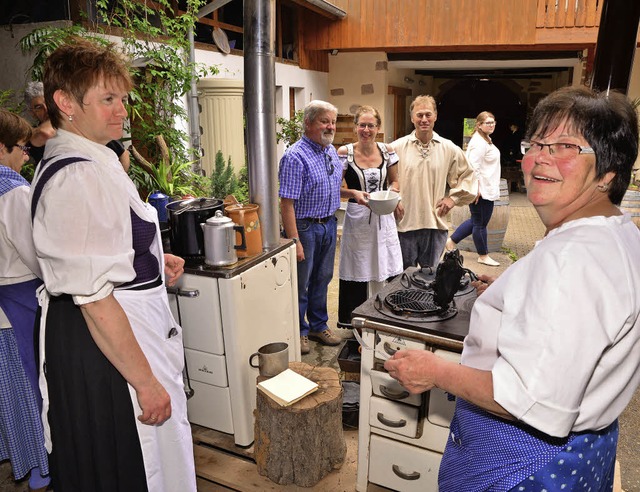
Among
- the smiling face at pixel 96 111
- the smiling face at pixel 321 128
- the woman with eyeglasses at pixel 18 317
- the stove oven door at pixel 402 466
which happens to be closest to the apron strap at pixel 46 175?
the smiling face at pixel 96 111

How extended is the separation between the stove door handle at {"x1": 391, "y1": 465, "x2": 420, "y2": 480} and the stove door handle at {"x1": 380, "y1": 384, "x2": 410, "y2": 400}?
0.33 metres

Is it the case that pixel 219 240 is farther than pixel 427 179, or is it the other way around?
pixel 427 179

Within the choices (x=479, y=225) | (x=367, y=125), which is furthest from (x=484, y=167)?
(x=367, y=125)

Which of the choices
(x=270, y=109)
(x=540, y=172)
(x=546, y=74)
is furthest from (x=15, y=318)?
(x=546, y=74)

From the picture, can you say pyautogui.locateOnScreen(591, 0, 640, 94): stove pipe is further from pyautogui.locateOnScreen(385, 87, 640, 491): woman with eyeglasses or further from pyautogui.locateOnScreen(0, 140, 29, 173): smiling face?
pyautogui.locateOnScreen(0, 140, 29, 173): smiling face

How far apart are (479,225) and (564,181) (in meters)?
4.89

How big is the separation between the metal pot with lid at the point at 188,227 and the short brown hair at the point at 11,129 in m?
0.73

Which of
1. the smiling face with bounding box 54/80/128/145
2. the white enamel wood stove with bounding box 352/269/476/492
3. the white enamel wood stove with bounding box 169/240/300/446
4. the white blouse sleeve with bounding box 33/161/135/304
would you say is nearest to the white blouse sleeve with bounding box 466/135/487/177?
the white enamel wood stove with bounding box 169/240/300/446

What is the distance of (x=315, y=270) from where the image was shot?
3.89 metres

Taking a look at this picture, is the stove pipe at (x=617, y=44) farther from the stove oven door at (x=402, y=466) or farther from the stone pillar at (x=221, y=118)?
the stone pillar at (x=221, y=118)

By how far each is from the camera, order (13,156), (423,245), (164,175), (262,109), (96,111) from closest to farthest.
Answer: (96,111) → (13,156) → (262,109) → (423,245) → (164,175)

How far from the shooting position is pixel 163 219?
3096 millimetres

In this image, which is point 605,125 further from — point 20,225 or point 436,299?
point 20,225

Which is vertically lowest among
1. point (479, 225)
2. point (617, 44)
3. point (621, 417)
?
point (621, 417)
